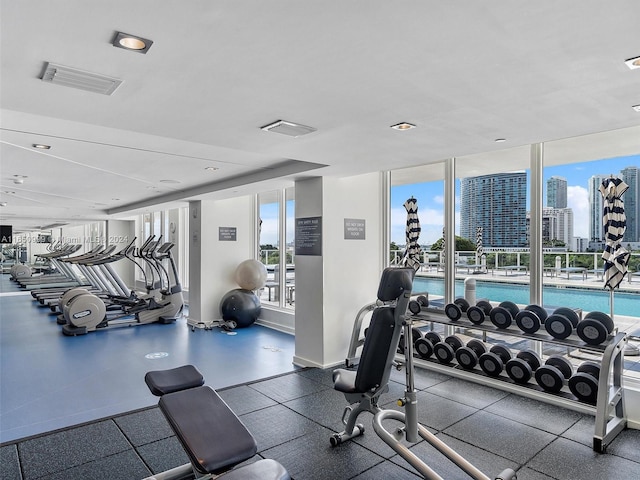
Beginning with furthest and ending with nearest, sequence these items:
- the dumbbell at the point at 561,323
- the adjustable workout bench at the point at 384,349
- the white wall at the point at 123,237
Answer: the white wall at the point at 123,237, the dumbbell at the point at 561,323, the adjustable workout bench at the point at 384,349

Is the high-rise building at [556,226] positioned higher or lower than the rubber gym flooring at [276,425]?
higher

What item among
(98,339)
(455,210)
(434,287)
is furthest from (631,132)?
(98,339)

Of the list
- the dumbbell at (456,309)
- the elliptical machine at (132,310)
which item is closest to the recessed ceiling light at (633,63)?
the dumbbell at (456,309)

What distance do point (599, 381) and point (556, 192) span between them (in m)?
1.82

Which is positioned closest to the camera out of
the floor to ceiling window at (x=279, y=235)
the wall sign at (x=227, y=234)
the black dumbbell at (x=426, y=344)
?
the black dumbbell at (x=426, y=344)

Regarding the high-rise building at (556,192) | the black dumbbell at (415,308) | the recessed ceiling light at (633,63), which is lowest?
the black dumbbell at (415,308)

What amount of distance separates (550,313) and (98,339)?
19.7ft

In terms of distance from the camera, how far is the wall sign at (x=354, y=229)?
4.71 meters

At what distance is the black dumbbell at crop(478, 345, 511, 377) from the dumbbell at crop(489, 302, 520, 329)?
326 millimetres

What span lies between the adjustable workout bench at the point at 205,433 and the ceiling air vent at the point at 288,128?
1691mm

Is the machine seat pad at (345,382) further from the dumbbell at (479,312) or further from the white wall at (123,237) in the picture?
the white wall at (123,237)

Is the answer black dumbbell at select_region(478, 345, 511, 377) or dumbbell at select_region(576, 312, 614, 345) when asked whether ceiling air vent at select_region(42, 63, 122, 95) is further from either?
black dumbbell at select_region(478, 345, 511, 377)

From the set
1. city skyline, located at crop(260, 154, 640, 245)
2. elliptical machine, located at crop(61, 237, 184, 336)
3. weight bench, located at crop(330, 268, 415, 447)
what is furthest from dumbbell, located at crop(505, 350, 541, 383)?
elliptical machine, located at crop(61, 237, 184, 336)

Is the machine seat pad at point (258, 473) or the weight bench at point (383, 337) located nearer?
the machine seat pad at point (258, 473)
